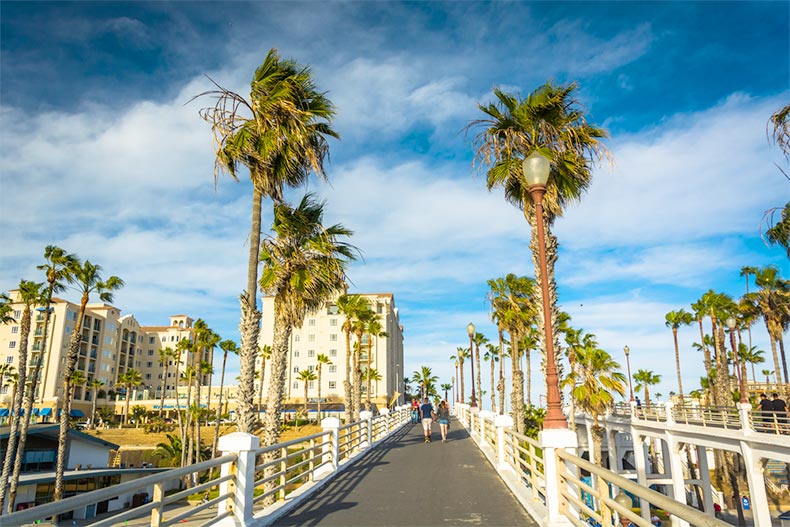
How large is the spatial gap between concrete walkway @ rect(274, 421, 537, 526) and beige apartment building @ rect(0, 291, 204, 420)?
65351 millimetres

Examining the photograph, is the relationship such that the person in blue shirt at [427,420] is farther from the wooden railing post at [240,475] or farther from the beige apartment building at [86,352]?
the beige apartment building at [86,352]

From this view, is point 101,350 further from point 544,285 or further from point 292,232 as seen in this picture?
point 544,285

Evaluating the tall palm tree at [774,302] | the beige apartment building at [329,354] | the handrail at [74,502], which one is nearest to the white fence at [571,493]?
the handrail at [74,502]

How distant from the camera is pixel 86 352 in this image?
265 ft

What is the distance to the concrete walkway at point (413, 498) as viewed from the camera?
25.5ft

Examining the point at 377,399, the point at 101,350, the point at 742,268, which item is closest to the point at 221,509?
the point at 742,268

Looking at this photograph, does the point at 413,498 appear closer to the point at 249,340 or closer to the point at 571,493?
the point at 571,493

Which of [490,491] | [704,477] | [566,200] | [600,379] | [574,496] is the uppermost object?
[566,200]

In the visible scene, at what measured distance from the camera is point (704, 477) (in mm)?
28828

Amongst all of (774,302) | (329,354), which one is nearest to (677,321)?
(774,302)

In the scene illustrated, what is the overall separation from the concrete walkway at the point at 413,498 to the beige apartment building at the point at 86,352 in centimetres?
6535

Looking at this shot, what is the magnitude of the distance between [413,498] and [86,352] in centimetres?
8714

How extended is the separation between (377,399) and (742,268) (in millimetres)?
52055

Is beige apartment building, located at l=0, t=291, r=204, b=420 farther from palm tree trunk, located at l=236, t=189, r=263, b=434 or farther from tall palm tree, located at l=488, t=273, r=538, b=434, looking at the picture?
palm tree trunk, located at l=236, t=189, r=263, b=434
